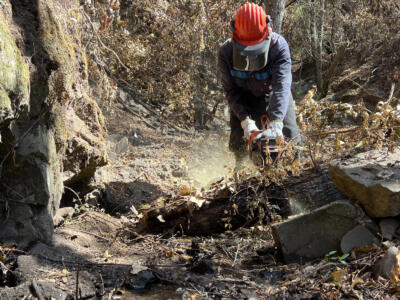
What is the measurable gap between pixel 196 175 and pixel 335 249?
300 cm

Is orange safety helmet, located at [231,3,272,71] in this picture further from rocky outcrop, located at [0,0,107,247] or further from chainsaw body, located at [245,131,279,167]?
rocky outcrop, located at [0,0,107,247]

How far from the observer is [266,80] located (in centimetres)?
398

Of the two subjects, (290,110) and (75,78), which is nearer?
(75,78)

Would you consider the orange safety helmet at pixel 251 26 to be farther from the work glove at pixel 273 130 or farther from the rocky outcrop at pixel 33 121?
the rocky outcrop at pixel 33 121

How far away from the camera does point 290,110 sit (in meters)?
4.14

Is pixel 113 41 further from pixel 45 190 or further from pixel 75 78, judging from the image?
pixel 45 190

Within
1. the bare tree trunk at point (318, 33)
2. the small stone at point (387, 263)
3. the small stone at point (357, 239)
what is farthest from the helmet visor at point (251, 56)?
the bare tree trunk at point (318, 33)

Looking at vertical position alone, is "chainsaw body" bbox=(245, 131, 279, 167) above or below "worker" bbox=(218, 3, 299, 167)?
below

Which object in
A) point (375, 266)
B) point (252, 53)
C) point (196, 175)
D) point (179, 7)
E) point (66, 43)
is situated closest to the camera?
point (375, 266)

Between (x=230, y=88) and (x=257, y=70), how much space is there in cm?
39

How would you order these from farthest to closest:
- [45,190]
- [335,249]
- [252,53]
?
[252,53], [45,190], [335,249]

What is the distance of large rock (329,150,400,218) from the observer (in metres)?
2.51

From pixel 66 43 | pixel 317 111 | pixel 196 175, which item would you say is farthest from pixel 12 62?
pixel 196 175

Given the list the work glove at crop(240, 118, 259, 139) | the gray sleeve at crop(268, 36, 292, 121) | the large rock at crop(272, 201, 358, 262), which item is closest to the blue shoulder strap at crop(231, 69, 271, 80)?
the gray sleeve at crop(268, 36, 292, 121)
